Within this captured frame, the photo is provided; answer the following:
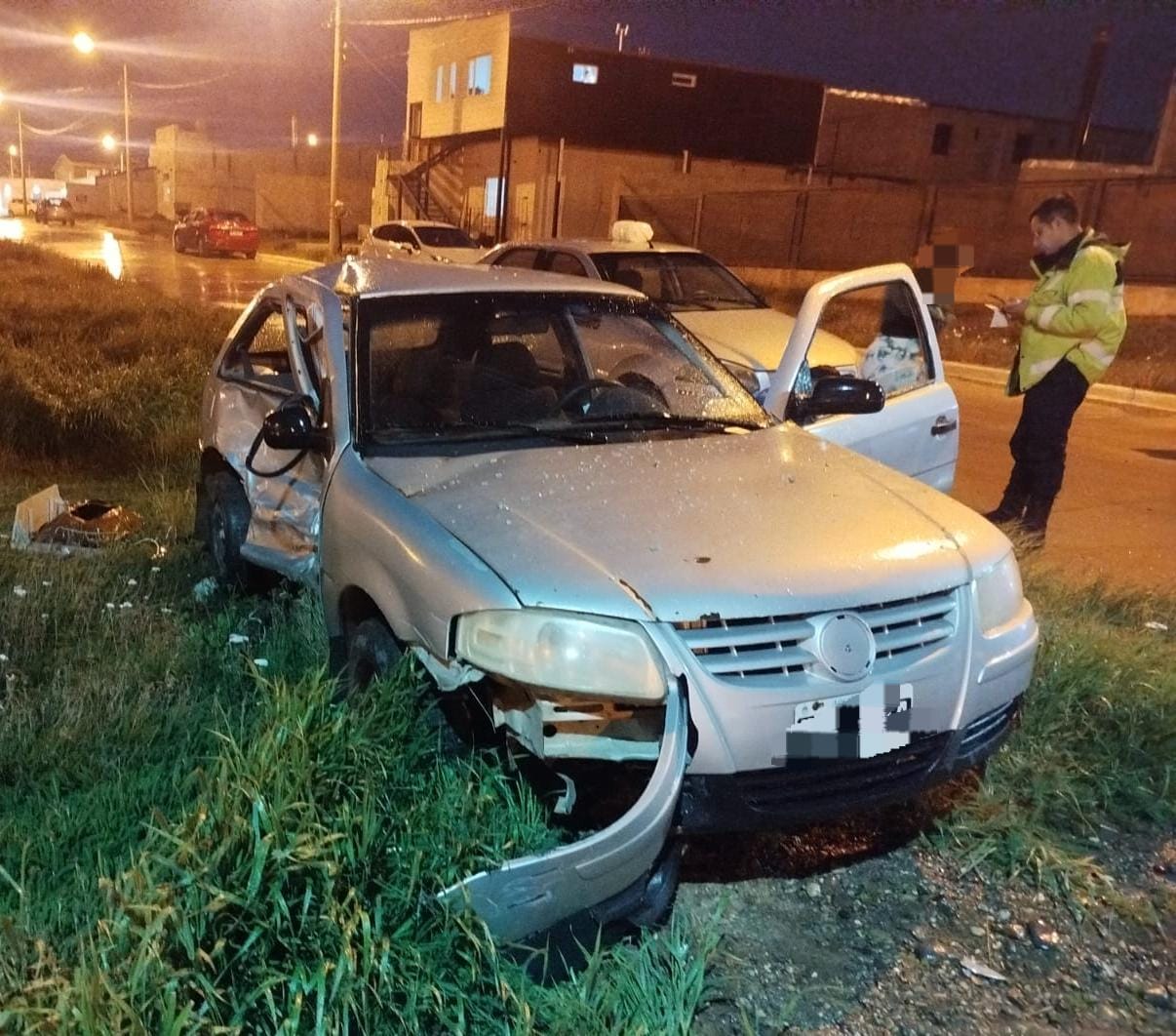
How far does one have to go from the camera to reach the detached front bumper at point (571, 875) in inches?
84.0

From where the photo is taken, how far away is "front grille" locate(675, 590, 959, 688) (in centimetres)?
237

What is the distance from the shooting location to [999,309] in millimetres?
5938

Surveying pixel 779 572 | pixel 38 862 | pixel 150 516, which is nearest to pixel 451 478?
pixel 779 572

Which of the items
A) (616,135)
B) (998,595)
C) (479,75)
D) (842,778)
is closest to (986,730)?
(998,595)

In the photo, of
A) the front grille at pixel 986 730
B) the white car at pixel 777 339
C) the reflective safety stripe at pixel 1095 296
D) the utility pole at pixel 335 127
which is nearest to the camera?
the front grille at pixel 986 730

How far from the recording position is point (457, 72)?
36219 mm

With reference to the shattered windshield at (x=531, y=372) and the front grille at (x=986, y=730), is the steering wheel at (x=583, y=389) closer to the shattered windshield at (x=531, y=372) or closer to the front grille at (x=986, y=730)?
the shattered windshield at (x=531, y=372)

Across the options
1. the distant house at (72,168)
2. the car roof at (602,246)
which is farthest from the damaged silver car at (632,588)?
the distant house at (72,168)

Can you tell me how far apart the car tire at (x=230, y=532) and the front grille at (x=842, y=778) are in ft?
9.18

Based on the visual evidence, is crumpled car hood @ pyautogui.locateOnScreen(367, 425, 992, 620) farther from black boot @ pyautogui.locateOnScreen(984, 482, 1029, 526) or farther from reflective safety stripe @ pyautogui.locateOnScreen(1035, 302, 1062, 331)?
black boot @ pyautogui.locateOnScreen(984, 482, 1029, 526)

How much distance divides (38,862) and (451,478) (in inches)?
55.5

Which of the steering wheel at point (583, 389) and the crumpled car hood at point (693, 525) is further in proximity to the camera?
the steering wheel at point (583, 389)

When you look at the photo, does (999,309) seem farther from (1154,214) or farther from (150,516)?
(1154,214)

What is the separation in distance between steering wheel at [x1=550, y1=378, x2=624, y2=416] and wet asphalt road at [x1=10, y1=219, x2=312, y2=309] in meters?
14.3
